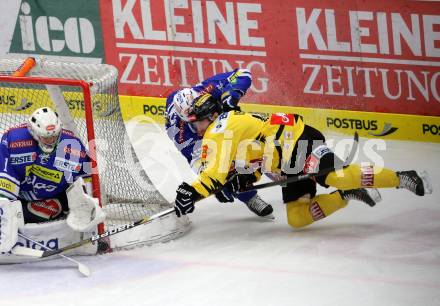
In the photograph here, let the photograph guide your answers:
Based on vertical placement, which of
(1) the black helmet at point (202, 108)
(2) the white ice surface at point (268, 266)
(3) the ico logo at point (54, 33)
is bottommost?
(2) the white ice surface at point (268, 266)

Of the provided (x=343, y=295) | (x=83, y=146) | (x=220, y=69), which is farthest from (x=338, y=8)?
(x=343, y=295)

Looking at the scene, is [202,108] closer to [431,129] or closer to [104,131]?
[104,131]

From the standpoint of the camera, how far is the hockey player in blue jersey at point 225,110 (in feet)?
19.8

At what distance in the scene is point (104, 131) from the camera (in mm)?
5840

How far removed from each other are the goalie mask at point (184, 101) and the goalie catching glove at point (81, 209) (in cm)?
69

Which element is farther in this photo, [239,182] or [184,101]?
[239,182]

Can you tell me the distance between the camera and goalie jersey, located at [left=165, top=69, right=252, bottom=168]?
6.10m

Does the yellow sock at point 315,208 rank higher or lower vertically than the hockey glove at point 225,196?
lower

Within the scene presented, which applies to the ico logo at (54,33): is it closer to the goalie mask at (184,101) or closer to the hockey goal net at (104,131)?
the hockey goal net at (104,131)

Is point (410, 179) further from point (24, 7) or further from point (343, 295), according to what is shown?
point (24, 7)

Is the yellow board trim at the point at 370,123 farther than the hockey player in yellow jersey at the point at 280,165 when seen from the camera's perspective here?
Yes

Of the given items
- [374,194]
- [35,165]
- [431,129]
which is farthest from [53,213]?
[431,129]

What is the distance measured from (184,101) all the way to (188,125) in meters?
0.41

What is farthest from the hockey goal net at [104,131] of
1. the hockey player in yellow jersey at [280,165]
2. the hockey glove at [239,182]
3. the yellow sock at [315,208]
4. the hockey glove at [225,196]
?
the yellow sock at [315,208]
